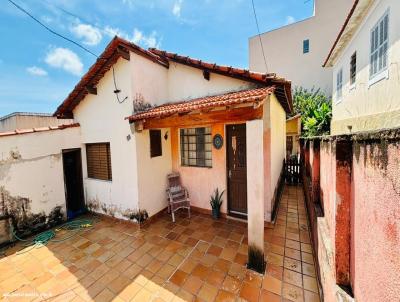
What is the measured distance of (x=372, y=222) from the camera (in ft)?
3.87

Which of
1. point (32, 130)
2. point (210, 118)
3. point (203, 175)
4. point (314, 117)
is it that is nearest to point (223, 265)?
point (203, 175)

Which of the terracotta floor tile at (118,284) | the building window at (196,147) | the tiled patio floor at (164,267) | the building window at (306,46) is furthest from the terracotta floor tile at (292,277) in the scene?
the building window at (306,46)

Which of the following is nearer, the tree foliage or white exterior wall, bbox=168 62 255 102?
white exterior wall, bbox=168 62 255 102

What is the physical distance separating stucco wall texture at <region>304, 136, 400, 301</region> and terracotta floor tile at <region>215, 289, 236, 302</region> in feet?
6.38

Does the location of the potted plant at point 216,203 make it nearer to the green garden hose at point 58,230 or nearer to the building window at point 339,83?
the green garden hose at point 58,230

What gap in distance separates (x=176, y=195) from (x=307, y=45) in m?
22.8

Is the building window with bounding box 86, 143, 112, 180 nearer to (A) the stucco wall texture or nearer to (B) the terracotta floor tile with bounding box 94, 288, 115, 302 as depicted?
(B) the terracotta floor tile with bounding box 94, 288, 115, 302

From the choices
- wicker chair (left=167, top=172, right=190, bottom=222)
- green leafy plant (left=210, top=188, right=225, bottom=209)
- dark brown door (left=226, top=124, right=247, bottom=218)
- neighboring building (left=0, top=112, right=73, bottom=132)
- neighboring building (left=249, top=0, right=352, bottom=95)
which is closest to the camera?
dark brown door (left=226, top=124, right=247, bottom=218)

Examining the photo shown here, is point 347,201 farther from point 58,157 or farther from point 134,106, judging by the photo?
point 58,157

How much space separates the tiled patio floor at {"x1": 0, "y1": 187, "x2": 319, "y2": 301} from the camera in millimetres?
3301

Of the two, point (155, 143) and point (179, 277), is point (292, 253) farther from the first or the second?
A: point (155, 143)

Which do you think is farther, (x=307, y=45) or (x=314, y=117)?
(x=307, y=45)

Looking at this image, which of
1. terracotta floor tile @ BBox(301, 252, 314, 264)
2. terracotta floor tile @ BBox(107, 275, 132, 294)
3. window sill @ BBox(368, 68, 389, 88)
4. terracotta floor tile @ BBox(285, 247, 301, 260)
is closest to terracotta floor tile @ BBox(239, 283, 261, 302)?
terracotta floor tile @ BBox(285, 247, 301, 260)

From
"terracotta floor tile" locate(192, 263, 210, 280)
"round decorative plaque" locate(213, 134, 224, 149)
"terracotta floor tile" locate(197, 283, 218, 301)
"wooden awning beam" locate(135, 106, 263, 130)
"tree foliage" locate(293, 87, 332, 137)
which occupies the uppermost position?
"tree foliage" locate(293, 87, 332, 137)
